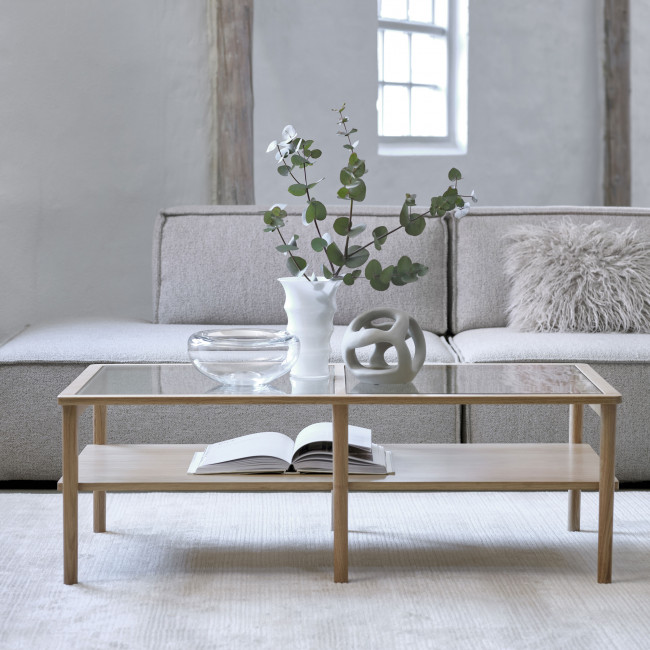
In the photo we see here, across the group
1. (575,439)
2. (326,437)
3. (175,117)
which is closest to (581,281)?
(575,439)

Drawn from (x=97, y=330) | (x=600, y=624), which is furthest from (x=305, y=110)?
(x=600, y=624)

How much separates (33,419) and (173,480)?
30.6 inches

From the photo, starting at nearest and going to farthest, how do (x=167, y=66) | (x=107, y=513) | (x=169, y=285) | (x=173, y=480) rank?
(x=173, y=480) < (x=107, y=513) < (x=169, y=285) < (x=167, y=66)

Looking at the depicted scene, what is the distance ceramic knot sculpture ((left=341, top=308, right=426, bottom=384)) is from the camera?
5.64 ft

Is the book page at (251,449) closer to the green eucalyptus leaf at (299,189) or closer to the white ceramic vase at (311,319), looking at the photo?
the white ceramic vase at (311,319)

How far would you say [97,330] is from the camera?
8.68ft

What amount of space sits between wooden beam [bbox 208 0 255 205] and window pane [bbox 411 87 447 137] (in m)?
1.01

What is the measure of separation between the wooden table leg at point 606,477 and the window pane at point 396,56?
2.98 meters

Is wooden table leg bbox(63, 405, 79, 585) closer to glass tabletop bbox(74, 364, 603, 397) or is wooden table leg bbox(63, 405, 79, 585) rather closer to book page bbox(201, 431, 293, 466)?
glass tabletop bbox(74, 364, 603, 397)

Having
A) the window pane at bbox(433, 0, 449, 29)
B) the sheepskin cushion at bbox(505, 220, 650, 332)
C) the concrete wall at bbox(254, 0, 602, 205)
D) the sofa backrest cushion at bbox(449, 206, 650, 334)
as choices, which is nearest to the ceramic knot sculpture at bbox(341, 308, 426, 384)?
the sheepskin cushion at bbox(505, 220, 650, 332)

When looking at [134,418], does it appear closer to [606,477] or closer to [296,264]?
[296,264]

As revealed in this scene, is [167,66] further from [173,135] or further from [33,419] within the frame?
[33,419]

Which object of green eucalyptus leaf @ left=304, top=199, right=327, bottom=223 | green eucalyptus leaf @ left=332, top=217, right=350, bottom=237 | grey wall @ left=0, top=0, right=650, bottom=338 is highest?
grey wall @ left=0, top=0, right=650, bottom=338

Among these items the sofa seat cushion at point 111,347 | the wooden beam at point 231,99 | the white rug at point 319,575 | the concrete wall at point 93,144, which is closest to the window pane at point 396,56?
the wooden beam at point 231,99
